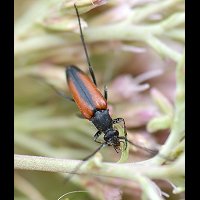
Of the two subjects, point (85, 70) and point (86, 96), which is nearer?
point (86, 96)

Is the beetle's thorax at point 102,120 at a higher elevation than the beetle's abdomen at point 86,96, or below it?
below

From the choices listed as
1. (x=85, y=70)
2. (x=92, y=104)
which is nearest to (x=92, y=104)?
(x=92, y=104)

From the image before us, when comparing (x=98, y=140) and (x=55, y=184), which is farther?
(x=55, y=184)

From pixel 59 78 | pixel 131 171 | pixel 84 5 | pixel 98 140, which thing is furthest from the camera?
pixel 59 78

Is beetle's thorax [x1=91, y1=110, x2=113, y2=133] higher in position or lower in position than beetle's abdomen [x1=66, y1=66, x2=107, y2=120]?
lower

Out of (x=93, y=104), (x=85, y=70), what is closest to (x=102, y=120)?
(x=93, y=104)

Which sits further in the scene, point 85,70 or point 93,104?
point 85,70

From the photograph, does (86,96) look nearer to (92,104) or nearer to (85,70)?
(92,104)

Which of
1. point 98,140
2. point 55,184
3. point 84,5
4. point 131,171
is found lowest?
point 55,184

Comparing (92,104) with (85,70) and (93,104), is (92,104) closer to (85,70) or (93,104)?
(93,104)

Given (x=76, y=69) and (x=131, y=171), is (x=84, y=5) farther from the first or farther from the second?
(x=131, y=171)
